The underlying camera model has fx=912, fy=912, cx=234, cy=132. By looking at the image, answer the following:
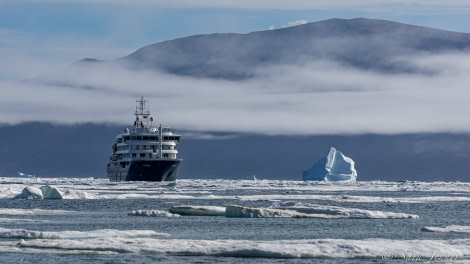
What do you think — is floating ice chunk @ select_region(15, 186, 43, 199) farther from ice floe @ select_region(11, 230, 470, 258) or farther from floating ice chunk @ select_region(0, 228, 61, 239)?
ice floe @ select_region(11, 230, 470, 258)

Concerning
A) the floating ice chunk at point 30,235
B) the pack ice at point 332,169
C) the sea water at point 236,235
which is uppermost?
the pack ice at point 332,169

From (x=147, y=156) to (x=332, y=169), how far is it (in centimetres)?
5127

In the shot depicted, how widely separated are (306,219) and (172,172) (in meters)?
92.2

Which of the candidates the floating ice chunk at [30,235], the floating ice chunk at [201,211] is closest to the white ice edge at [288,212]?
the floating ice chunk at [201,211]

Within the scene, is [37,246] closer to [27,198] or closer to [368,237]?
[368,237]

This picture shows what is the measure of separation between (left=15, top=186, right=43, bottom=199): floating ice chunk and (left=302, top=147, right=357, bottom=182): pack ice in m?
107

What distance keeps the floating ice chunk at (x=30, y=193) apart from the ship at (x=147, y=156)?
6209cm

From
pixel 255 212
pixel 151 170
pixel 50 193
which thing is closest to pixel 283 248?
pixel 255 212

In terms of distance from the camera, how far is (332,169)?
178m

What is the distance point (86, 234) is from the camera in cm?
3425

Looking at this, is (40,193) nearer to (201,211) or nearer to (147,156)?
(201,211)

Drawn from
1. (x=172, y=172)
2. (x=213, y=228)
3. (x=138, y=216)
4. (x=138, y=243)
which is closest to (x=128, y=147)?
(x=172, y=172)

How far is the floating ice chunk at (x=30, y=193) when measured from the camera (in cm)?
6969

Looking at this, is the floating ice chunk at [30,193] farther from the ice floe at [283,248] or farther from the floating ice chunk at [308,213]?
the ice floe at [283,248]
